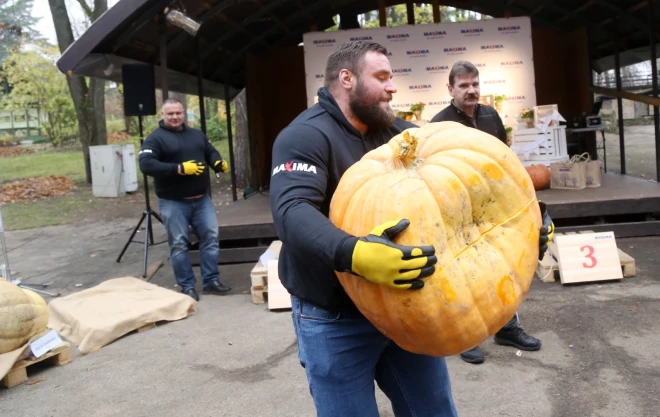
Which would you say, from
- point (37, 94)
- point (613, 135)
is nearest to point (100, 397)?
point (613, 135)

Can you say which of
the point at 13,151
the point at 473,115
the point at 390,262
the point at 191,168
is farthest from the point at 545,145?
the point at 13,151

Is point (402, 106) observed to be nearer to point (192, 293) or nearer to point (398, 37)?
point (398, 37)

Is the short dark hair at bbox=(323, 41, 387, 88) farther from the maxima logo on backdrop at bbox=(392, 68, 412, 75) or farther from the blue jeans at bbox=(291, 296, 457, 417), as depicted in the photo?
the maxima logo on backdrop at bbox=(392, 68, 412, 75)

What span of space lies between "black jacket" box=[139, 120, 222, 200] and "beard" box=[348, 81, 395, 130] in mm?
4079

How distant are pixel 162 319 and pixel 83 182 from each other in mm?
14235

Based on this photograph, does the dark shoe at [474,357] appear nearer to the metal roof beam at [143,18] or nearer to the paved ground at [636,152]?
the metal roof beam at [143,18]

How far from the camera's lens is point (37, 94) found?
31688mm

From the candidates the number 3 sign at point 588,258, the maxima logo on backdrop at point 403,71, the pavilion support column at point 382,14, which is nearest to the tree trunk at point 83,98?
the pavilion support column at point 382,14

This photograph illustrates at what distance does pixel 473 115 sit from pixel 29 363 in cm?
360

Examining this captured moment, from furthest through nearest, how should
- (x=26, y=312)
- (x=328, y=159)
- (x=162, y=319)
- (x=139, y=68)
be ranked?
(x=139, y=68) → (x=162, y=319) → (x=26, y=312) → (x=328, y=159)

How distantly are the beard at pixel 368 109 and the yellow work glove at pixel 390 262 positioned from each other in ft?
1.89

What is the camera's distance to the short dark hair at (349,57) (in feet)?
6.98

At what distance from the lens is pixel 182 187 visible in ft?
20.1

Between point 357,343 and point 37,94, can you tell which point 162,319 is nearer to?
point 357,343
